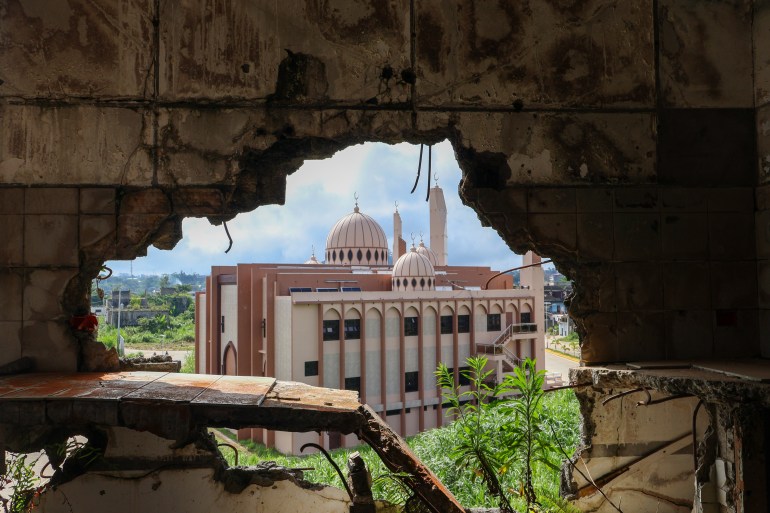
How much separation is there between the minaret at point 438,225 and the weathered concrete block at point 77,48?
104 feet

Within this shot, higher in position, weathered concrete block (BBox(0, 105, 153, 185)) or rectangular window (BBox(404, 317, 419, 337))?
weathered concrete block (BBox(0, 105, 153, 185))

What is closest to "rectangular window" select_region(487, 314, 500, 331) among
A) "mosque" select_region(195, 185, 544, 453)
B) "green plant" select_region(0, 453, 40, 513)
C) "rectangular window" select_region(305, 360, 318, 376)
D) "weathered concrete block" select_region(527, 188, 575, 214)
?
"mosque" select_region(195, 185, 544, 453)

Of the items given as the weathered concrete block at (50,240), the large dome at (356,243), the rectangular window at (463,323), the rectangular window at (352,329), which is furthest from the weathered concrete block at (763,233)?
the large dome at (356,243)

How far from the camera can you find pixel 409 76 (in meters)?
4.01

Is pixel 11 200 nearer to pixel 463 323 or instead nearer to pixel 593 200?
pixel 593 200

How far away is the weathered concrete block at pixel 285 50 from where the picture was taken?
12.8 ft

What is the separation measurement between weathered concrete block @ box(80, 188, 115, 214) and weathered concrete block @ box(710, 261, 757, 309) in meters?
4.79

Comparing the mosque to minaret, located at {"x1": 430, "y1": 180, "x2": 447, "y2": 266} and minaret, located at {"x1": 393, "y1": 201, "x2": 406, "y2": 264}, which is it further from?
minaret, located at {"x1": 430, "y1": 180, "x2": 447, "y2": 266}

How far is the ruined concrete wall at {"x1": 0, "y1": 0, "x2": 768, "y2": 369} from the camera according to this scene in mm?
3816

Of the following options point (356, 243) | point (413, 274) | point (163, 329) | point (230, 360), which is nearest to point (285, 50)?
point (413, 274)

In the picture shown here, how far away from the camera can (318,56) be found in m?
3.96

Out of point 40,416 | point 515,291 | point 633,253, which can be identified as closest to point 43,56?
point 40,416

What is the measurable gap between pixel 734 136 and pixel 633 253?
51.1 inches

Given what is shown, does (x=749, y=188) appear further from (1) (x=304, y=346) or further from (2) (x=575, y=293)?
(1) (x=304, y=346)
